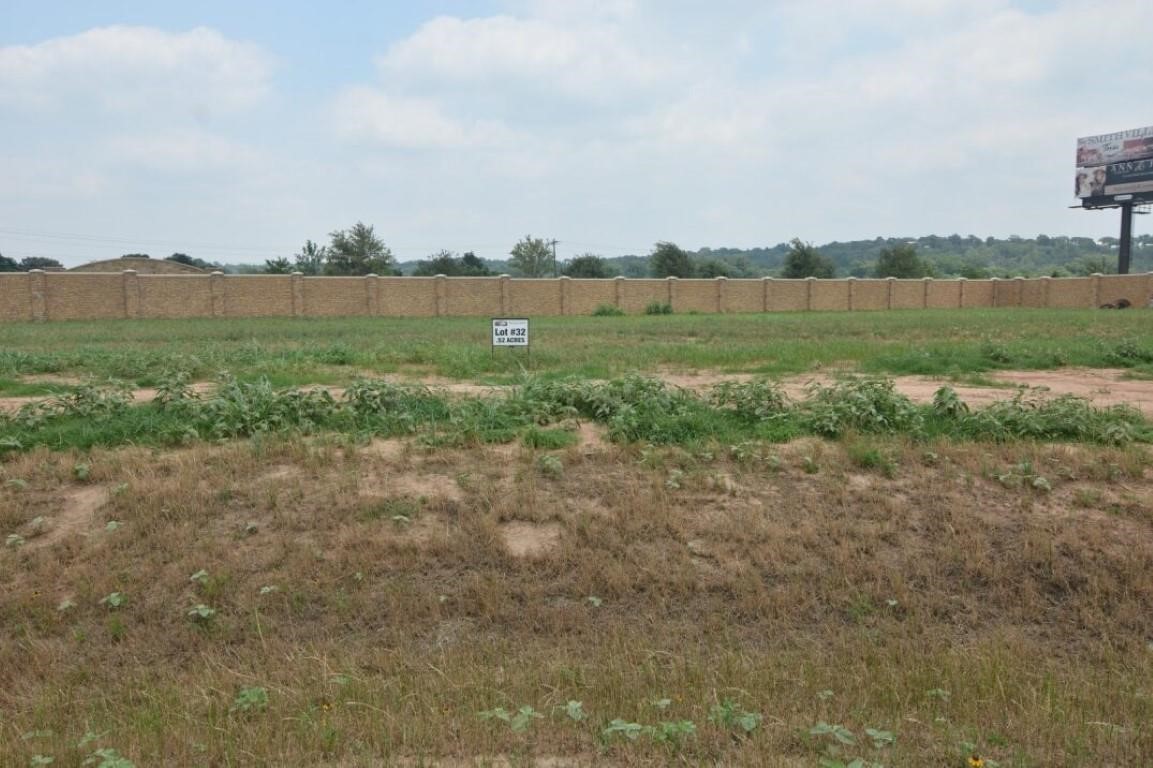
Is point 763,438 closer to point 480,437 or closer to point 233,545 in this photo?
point 480,437

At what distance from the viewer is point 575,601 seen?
5.46 m

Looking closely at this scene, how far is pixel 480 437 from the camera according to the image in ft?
24.5

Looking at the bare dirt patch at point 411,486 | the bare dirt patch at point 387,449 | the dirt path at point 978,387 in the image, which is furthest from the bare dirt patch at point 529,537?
the dirt path at point 978,387

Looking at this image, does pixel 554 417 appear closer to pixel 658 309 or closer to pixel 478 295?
pixel 658 309

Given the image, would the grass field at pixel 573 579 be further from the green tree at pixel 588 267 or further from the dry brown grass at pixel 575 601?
Result: the green tree at pixel 588 267

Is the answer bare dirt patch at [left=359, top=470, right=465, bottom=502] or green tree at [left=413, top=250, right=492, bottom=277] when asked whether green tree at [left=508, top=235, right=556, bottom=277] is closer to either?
green tree at [left=413, top=250, right=492, bottom=277]

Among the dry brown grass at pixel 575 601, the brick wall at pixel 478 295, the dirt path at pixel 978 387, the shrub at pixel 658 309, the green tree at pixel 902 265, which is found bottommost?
the dry brown grass at pixel 575 601

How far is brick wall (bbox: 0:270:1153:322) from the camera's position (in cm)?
3572

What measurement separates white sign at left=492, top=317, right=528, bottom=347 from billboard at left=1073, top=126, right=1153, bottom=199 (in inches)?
2558

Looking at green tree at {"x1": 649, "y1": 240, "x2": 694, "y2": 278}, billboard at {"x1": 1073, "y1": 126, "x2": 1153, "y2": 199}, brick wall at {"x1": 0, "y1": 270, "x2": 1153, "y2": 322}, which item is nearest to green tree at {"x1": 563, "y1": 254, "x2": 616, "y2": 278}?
green tree at {"x1": 649, "y1": 240, "x2": 694, "y2": 278}

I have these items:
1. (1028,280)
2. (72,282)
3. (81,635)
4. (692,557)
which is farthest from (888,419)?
(1028,280)

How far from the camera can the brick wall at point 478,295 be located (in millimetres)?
35719

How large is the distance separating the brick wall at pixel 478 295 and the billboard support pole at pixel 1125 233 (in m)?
14.8

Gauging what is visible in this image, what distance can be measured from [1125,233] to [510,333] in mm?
66052
